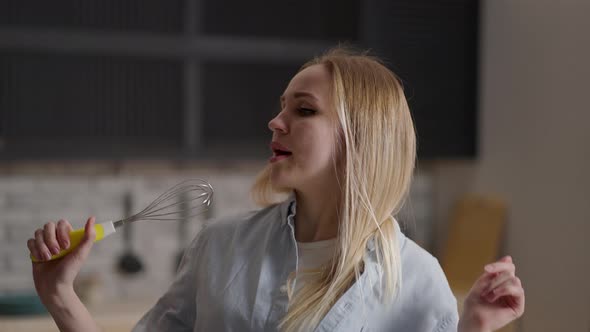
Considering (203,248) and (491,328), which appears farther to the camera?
(203,248)

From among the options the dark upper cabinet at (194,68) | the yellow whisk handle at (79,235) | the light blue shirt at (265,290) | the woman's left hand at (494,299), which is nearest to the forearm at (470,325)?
the woman's left hand at (494,299)

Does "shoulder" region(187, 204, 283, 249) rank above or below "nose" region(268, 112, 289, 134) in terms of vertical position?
below

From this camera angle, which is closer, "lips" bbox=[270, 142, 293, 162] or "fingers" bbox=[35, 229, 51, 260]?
"fingers" bbox=[35, 229, 51, 260]

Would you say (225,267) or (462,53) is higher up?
(462,53)

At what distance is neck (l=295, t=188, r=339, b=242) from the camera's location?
4.76 feet

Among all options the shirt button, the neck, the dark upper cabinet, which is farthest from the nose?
the dark upper cabinet

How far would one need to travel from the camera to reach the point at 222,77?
3166mm

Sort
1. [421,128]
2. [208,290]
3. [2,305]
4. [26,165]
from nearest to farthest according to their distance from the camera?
[208,290] → [2,305] → [26,165] → [421,128]

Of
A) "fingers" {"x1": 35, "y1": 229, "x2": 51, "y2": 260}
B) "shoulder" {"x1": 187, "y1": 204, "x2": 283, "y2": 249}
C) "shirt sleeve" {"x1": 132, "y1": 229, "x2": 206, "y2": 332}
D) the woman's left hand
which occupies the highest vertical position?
"fingers" {"x1": 35, "y1": 229, "x2": 51, "y2": 260}

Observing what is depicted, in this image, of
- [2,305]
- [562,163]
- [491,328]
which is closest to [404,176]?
[491,328]

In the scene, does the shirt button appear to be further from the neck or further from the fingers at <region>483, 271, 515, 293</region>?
the fingers at <region>483, 271, 515, 293</region>

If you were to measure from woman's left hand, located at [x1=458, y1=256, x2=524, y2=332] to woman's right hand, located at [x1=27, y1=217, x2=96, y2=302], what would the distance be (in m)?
0.60

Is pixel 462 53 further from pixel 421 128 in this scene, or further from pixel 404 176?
pixel 404 176

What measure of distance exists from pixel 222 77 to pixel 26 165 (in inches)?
31.8
